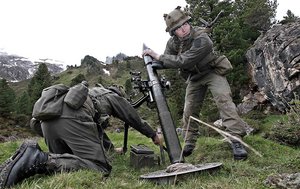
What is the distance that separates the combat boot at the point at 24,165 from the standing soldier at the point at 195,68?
2634 mm

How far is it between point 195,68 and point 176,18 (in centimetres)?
103

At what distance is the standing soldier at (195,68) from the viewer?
5.63 metres

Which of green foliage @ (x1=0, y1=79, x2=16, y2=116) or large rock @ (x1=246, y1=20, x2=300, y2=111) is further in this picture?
green foliage @ (x1=0, y1=79, x2=16, y2=116)

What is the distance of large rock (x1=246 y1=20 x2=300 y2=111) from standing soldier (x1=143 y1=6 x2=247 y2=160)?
1545 cm

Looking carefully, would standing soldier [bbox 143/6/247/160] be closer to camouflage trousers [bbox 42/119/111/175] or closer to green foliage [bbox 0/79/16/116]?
camouflage trousers [bbox 42/119/111/175]

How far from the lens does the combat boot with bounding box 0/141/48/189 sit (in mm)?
3688

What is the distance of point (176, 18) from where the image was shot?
18.5 ft

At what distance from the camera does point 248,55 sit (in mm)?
30906

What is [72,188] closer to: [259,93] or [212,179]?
[212,179]

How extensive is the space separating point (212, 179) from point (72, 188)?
1496mm

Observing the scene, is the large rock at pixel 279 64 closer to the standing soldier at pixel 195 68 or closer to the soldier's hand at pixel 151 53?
the standing soldier at pixel 195 68

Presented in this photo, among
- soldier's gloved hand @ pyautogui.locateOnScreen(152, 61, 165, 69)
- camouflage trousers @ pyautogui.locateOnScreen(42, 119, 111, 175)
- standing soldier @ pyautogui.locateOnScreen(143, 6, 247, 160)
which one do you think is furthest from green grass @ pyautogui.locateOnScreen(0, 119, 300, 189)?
soldier's gloved hand @ pyautogui.locateOnScreen(152, 61, 165, 69)

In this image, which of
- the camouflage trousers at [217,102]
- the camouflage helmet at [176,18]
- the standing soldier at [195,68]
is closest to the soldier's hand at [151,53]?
the standing soldier at [195,68]

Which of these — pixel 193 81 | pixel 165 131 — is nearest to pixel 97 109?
pixel 165 131
